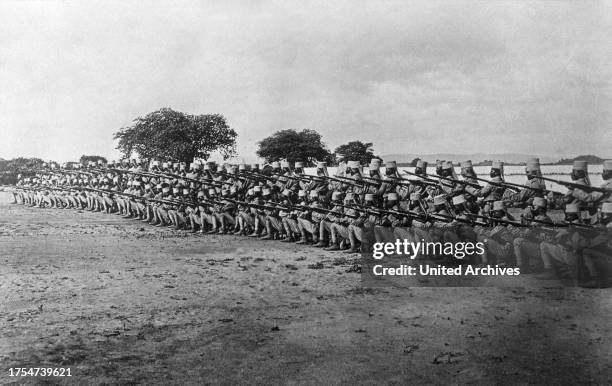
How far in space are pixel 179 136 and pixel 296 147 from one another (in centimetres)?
892

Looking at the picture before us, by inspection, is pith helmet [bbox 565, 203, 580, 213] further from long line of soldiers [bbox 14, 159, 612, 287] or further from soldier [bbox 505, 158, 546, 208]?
soldier [bbox 505, 158, 546, 208]

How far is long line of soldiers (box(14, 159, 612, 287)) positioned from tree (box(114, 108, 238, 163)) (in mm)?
12822

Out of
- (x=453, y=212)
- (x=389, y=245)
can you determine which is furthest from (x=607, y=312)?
(x=389, y=245)

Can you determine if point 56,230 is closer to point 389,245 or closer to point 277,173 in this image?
point 277,173

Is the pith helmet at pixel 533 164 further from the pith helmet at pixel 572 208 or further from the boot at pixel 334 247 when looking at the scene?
the boot at pixel 334 247

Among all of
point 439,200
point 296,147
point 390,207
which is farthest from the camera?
point 296,147

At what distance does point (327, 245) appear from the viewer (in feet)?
40.6

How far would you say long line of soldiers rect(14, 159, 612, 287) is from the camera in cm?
787

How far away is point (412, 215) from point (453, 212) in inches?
28.4

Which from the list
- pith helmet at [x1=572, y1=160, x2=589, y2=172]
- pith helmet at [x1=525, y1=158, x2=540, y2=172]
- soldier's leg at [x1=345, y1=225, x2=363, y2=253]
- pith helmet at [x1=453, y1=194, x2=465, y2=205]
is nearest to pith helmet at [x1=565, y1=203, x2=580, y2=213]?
pith helmet at [x1=572, y1=160, x2=589, y2=172]

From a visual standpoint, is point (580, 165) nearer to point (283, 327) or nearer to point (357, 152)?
point (283, 327)

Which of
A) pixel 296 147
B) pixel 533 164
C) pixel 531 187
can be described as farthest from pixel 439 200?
pixel 296 147

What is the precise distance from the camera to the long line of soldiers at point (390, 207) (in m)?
7.87

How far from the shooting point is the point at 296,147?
3919cm
